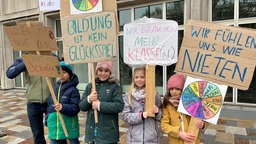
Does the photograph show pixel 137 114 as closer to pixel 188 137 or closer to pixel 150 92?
pixel 150 92

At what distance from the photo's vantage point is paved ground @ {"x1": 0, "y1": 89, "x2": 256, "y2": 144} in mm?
4441

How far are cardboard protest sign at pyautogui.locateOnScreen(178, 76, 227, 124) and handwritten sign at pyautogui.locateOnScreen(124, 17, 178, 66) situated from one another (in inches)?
12.5

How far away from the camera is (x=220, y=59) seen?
2074 mm

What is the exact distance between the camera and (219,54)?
208 cm

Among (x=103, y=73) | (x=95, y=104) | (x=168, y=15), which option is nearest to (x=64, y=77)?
(x=103, y=73)

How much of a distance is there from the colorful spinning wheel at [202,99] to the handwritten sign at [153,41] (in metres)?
0.34

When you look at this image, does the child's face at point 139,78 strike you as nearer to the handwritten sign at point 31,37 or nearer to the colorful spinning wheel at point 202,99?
the colorful spinning wheel at point 202,99

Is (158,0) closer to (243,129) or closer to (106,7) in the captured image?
(243,129)

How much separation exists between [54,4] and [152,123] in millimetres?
4018

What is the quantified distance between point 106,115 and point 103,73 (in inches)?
18.8

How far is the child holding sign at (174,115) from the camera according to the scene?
2.28 meters

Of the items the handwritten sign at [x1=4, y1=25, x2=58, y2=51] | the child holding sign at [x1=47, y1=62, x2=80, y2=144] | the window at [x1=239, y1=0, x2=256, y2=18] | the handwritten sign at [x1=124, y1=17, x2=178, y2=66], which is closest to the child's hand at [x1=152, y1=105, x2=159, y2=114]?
the handwritten sign at [x1=124, y1=17, x2=178, y2=66]

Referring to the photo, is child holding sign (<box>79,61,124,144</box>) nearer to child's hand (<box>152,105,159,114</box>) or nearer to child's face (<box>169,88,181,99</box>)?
child's hand (<box>152,105,159,114</box>)

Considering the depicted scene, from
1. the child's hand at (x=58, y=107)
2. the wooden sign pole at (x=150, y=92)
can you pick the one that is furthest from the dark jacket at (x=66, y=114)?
the wooden sign pole at (x=150, y=92)
